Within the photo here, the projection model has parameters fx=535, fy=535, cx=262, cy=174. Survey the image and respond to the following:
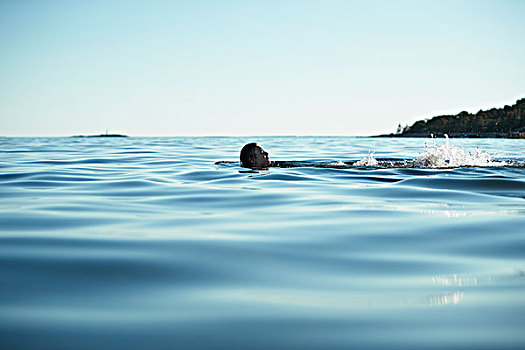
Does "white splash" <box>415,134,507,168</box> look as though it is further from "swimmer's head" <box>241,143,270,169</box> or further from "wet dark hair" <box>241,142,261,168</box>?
"wet dark hair" <box>241,142,261,168</box>

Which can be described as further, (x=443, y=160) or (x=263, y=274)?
(x=443, y=160)

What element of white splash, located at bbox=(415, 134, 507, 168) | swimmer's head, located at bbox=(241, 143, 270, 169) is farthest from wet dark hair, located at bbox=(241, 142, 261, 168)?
white splash, located at bbox=(415, 134, 507, 168)

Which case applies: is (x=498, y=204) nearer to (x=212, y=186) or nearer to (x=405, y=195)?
(x=405, y=195)

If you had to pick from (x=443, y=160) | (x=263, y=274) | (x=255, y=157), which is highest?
(x=255, y=157)

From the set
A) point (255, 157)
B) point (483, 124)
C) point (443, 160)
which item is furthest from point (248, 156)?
point (483, 124)

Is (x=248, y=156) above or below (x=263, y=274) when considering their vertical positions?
above

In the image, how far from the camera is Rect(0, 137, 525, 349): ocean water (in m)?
2.10

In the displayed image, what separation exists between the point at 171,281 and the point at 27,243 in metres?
1.50

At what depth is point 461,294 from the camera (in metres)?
2.58

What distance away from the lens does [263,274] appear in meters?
3.02

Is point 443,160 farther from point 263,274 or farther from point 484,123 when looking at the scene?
point 484,123

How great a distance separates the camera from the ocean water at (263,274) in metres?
2.10

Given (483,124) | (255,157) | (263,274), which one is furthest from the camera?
(483,124)

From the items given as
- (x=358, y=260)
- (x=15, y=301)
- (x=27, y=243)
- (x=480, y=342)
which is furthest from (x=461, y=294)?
(x=27, y=243)
